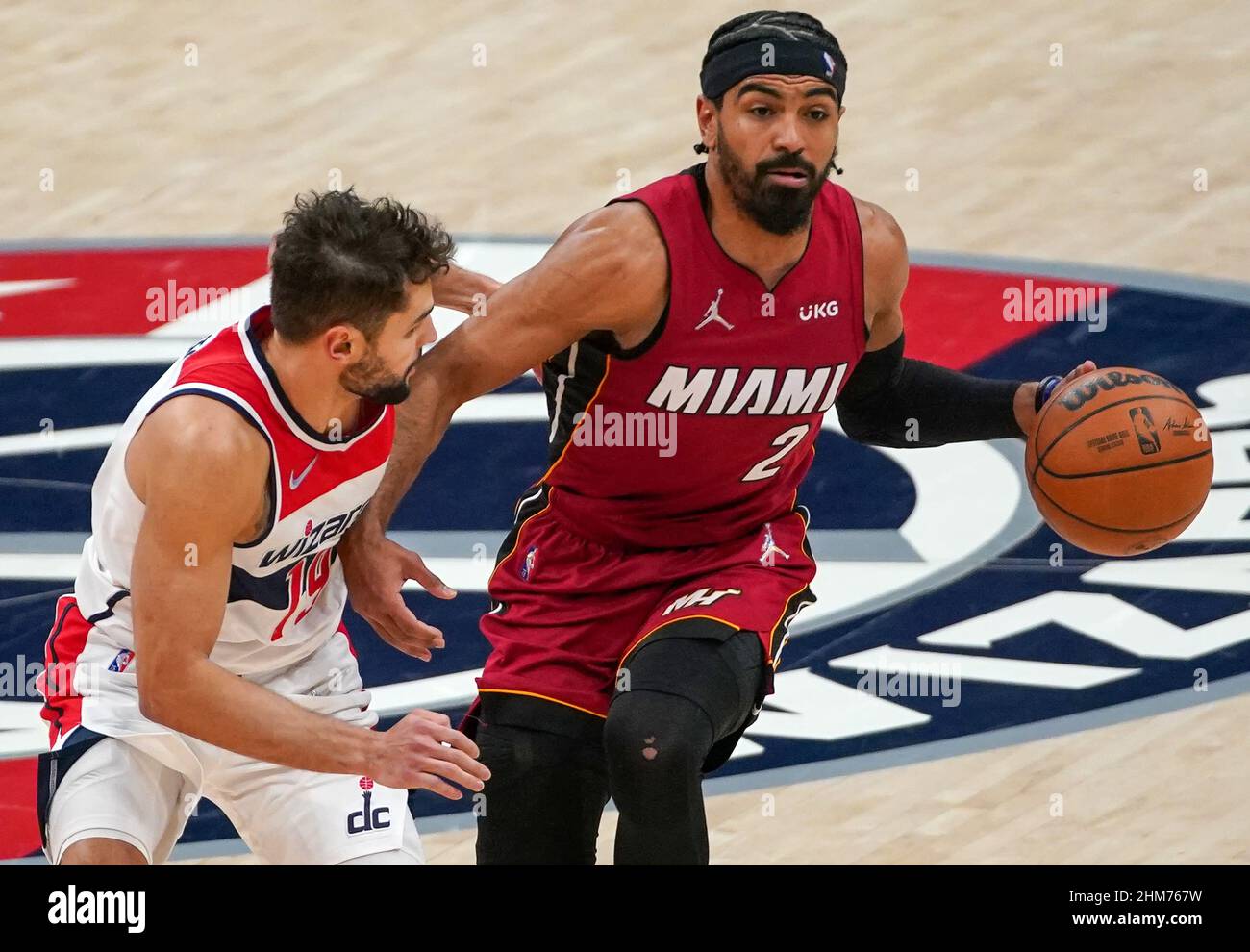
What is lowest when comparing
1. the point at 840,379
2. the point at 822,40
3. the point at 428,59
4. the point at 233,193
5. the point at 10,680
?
the point at 10,680

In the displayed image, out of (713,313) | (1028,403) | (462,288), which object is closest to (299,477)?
(462,288)

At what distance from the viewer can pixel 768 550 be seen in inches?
185

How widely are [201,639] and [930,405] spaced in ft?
6.83

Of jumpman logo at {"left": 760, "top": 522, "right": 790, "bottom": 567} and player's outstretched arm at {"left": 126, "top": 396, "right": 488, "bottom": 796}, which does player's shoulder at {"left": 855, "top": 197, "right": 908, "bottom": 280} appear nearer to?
jumpman logo at {"left": 760, "top": 522, "right": 790, "bottom": 567}

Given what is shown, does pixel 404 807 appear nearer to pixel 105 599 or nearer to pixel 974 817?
pixel 105 599

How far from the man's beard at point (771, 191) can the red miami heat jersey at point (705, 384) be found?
0.39 feet

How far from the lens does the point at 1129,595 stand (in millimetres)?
6723

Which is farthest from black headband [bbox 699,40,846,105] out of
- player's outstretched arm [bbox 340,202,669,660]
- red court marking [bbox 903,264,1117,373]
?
red court marking [bbox 903,264,1117,373]

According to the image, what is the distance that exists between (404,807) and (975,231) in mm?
5773

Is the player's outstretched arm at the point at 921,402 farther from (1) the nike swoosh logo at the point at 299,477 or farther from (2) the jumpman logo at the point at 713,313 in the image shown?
(1) the nike swoosh logo at the point at 299,477

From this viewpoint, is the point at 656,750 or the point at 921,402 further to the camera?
the point at 921,402

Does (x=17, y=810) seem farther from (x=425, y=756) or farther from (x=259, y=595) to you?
(x=425, y=756)

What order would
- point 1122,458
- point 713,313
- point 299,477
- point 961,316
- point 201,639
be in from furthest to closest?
point 961,316, point 1122,458, point 713,313, point 299,477, point 201,639

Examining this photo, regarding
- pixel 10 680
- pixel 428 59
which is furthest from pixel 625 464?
pixel 428 59
